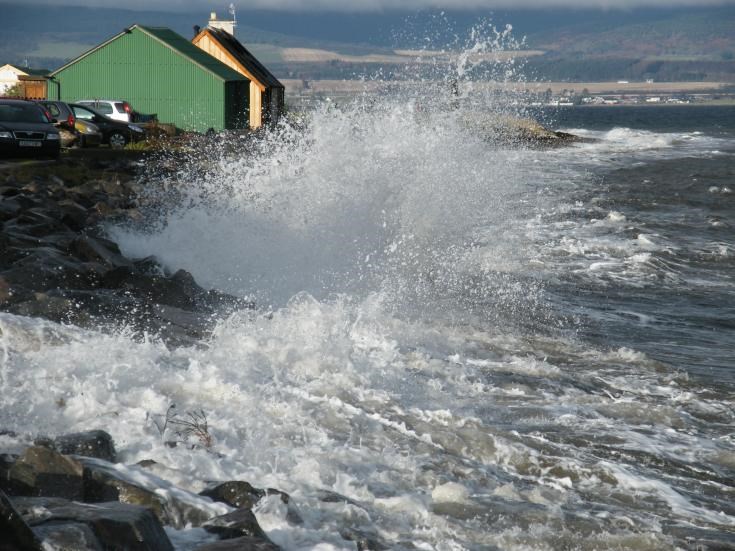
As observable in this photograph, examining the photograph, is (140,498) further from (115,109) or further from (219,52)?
(219,52)

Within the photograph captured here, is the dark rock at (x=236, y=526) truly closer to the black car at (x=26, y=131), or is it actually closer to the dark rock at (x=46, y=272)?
the dark rock at (x=46, y=272)

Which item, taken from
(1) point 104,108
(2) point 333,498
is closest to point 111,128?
(1) point 104,108

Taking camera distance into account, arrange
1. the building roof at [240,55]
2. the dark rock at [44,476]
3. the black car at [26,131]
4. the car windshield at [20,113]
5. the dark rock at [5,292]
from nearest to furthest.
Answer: the dark rock at [44,476], the dark rock at [5,292], the black car at [26,131], the car windshield at [20,113], the building roof at [240,55]

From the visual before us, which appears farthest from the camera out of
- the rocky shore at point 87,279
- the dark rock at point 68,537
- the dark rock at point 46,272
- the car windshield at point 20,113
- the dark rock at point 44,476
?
the car windshield at point 20,113

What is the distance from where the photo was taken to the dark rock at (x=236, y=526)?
5.53 m

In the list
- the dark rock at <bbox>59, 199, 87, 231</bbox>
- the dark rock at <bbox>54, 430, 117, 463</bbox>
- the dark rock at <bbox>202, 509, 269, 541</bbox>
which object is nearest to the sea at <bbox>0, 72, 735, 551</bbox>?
the dark rock at <bbox>202, 509, 269, 541</bbox>

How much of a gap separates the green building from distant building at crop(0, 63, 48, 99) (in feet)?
16.5

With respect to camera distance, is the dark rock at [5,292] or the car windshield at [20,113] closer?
the dark rock at [5,292]

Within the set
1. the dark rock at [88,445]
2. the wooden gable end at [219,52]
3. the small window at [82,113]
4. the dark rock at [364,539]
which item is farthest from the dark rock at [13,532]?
the wooden gable end at [219,52]

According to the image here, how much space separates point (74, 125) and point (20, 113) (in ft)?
20.7

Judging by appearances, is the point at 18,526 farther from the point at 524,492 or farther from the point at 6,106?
the point at 6,106

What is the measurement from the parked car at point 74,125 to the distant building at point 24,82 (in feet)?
54.0

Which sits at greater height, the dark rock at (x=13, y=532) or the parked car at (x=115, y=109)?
the parked car at (x=115, y=109)

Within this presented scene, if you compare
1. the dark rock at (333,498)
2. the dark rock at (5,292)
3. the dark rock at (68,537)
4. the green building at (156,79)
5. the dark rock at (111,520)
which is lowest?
the dark rock at (333,498)
